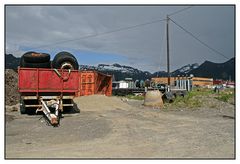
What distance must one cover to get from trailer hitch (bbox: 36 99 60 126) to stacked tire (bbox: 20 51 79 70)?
7.80 ft

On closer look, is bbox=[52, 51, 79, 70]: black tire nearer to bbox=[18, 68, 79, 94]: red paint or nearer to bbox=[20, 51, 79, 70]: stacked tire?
bbox=[20, 51, 79, 70]: stacked tire

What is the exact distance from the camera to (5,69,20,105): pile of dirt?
1834cm

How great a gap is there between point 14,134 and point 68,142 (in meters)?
2.12

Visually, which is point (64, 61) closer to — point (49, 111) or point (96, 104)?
point (96, 104)

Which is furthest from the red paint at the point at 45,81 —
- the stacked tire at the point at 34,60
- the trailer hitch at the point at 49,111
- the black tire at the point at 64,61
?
the black tire at the point at 64,61

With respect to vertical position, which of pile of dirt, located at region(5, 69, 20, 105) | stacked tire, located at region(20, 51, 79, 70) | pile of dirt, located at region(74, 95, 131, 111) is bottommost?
pile of dirt, located at region(74, 95, 131, 111)

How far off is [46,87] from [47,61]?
171 centimetres

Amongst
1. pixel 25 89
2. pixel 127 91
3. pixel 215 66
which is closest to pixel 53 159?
pixel 25 89

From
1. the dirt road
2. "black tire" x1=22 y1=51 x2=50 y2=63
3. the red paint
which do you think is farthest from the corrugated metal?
the dirt road

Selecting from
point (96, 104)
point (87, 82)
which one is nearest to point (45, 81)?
point (96, 104)

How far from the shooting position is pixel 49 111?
38.2 ft

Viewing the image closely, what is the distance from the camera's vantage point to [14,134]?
8.90 m

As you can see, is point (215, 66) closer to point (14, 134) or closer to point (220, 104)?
point (220, 104)

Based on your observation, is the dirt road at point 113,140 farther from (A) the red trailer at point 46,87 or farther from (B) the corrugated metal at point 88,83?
(B) the corrugated metal at point 88,83
